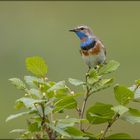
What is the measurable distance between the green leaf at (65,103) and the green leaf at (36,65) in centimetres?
11

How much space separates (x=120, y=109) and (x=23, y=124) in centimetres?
547

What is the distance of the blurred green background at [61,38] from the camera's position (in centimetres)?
902

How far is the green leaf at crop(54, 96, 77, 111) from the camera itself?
1778 millimetres

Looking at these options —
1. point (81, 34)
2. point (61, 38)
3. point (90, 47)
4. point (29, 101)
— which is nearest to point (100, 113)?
point (29, 101)

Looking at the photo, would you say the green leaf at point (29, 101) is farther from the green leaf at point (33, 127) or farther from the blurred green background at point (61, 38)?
the blurred green background at point (61, 38)

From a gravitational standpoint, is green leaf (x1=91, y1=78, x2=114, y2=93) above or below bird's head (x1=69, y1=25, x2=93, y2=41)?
below

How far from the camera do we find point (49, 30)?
12.3 m

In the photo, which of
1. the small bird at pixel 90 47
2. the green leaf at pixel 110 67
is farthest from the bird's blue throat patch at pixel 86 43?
the green leaf at pixel 110 67

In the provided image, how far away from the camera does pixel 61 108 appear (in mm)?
1777

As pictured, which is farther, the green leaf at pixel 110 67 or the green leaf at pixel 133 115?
the green leaf at pixel 110 67

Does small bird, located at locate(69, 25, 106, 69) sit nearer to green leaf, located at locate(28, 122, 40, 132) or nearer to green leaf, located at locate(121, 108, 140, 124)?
green leaf, located at locate(121, 108, 140, 124)

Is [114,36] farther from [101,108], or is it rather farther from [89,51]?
[101,108]

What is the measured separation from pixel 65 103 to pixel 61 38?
9980mm

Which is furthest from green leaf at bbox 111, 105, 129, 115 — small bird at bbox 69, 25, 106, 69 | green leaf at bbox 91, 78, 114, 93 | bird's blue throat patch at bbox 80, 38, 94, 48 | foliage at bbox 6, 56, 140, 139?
bird's blue throat patch at bbox 80, 38, 94, 48
